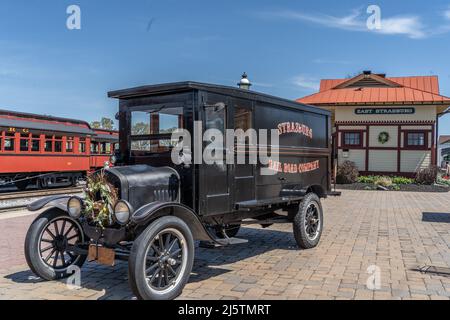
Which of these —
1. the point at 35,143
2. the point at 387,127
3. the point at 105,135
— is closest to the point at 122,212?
the point at 35,143

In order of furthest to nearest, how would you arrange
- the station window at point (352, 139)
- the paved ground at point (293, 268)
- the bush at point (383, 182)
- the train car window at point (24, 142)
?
the station window at point (352, 139), the bush at point (383, 182), the train car window at point (24, 142), the paved ground at point (293, 268)

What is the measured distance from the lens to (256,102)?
650 cm

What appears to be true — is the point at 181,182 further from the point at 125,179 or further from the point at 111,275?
the point at 111,275

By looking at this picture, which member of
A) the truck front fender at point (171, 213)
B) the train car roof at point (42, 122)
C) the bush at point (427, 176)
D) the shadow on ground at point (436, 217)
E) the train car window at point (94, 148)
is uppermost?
the train car roof at point (42, 122)

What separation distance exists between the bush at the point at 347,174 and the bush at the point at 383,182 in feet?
3.53

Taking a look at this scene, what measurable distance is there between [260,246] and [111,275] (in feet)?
9.33

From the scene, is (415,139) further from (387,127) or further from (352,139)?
(352,139)

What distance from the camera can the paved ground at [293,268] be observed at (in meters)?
5.06

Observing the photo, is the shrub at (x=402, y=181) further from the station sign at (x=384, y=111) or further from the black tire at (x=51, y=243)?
the black tire at (x=51, y=243)

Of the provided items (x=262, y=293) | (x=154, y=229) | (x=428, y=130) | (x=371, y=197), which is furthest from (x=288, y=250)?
(x=428, y=130)

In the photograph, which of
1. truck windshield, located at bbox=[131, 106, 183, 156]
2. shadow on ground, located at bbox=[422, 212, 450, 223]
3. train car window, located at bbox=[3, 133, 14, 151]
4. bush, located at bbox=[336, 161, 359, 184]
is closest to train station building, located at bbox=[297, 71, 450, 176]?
bush, located at bbox=[336, 161, 359, 184]

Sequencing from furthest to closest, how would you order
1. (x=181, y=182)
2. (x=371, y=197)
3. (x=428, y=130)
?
1. (x=428, y=130)
2. (x=371, y=197)
3. (x=181, y=182)

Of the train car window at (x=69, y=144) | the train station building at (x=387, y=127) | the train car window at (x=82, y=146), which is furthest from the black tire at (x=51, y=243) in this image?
the train station building at (x=387, y=127)

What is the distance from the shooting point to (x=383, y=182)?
21422 millimetres
